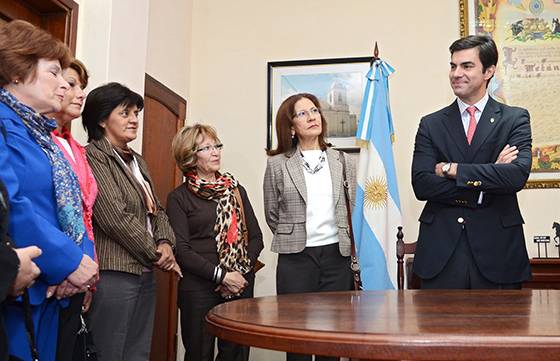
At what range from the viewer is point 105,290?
208 cm

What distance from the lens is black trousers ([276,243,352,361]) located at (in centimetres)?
260

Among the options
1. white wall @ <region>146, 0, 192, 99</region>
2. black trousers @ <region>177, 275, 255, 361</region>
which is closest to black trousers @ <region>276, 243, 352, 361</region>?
black trousers @ <region>177, 275, 255, 361</region>

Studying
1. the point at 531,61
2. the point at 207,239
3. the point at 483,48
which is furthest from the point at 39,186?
the point at 531,61

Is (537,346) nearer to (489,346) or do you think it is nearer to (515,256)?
(489,346)

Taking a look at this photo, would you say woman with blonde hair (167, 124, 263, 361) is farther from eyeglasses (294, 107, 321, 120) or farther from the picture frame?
the picture frame

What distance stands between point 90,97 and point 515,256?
189cm

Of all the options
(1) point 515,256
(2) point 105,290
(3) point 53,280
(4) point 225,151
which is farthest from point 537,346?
(4) point 225,151

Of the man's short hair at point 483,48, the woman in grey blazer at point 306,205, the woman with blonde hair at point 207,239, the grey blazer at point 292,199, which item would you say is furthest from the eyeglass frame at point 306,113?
the man's short hair at point 483,48

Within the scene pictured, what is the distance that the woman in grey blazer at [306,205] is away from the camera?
8.58 feet

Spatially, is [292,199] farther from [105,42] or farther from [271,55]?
[271,55]

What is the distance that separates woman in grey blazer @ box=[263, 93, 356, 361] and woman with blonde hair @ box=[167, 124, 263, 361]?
6.4 inches

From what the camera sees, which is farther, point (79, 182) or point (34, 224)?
point (79, 182)

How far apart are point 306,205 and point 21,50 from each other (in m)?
1.50

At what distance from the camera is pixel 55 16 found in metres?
2.82
